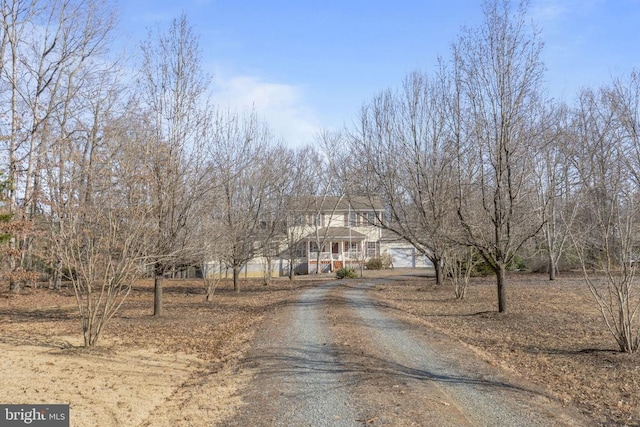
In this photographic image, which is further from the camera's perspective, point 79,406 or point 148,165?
point 148,165

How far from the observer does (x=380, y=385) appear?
7.01 metres

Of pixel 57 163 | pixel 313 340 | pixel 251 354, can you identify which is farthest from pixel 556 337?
pixel 57 163

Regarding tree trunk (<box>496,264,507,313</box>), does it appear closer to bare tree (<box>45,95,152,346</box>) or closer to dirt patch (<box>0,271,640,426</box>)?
dirt patch (<box>0,271,640,426</box>)

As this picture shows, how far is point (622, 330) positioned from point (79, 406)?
8570 mm

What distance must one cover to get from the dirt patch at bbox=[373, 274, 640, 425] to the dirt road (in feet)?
1.54

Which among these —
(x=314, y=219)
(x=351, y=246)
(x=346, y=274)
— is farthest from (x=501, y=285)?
(x=351, y=246)

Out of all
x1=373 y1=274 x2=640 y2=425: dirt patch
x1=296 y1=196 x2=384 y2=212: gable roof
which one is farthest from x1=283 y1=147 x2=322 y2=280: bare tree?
x1=373 y1=274 x2=640 y2=425: dirt patch

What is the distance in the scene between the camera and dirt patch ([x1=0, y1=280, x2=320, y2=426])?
631cm

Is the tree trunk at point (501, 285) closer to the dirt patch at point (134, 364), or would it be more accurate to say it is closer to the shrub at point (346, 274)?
the dirt patch at point (134, 364)

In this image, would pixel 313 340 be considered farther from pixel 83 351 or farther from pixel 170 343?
pixel 83 351

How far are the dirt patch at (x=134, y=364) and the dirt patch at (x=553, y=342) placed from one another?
4470mm

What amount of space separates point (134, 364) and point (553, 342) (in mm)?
8047

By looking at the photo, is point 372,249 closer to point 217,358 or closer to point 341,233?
point 341,233

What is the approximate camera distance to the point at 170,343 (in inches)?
441
